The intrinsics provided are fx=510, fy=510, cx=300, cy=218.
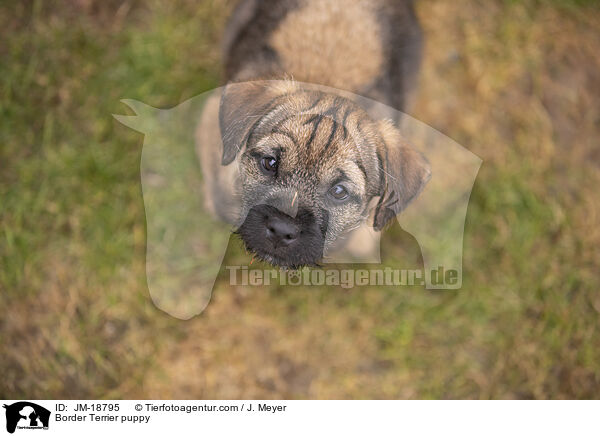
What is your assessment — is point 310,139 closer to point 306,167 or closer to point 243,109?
point 306,167

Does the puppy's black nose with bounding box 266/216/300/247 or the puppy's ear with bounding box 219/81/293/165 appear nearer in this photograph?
the puppy's black nose with bounding box 266/216/300/247

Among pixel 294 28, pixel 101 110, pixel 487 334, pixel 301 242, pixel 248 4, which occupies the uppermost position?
pixel 248 4

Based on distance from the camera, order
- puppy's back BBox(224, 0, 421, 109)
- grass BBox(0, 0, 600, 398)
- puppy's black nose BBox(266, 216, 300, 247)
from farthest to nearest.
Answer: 1. grass BBox(0, 0, 600, 398)
2. puppy's back BBox(224, 0, 421, 109)
3. puppy's black nose BBox(266, 216, 300, 247)

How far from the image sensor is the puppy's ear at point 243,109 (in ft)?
7.98

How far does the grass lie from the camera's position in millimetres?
3389

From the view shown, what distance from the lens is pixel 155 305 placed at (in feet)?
11.2

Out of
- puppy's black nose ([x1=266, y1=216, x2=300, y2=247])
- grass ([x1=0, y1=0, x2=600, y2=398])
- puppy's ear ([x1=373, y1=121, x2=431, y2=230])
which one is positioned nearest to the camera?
puppy's black nose ([x1=266, y1=216, x2=300, y2=247])

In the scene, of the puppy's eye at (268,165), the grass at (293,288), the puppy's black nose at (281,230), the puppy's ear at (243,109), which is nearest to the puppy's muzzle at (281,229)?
the puppy's black nose at (281,230)

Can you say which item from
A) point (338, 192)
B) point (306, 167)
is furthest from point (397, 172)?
point (306, 167)

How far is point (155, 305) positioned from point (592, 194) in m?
3.19
